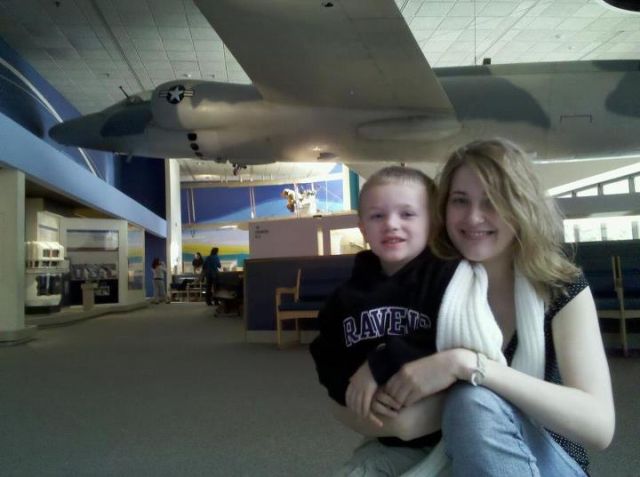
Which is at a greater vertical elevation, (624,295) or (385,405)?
(385,405)

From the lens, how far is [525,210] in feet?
2.71

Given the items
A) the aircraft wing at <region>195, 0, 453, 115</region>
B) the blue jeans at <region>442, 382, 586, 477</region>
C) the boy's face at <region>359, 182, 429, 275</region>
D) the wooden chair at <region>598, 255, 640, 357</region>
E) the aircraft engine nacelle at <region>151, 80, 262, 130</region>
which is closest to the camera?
the blue jeans at <region>442, 382, 586, 477</region>

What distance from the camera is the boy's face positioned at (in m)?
0.91

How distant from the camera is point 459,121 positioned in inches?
212

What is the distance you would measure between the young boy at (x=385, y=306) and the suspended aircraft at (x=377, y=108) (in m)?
3.82

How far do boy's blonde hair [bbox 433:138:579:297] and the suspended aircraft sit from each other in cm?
386

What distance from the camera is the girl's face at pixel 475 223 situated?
857 mm

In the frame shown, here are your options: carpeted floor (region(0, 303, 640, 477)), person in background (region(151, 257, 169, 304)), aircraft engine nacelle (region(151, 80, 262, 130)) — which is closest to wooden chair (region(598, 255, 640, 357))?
carpeted floor (region(0, 303, 640, 477))

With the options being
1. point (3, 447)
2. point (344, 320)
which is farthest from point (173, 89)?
point (344, 320)

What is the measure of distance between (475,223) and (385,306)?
0.21 meters

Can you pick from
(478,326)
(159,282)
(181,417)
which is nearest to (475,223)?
(478,326)

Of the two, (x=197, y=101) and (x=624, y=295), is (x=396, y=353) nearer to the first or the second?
(x=624, y=295)

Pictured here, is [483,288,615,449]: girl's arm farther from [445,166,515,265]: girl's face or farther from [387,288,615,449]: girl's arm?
[445,166,515,265]: girl's face

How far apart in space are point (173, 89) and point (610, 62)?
478cm
